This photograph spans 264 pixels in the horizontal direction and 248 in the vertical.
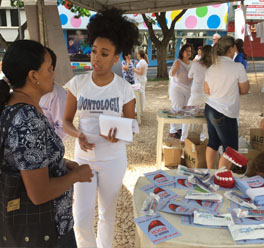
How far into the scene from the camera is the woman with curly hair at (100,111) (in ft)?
6.25

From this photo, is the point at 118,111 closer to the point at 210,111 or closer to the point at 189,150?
the point at 210,111

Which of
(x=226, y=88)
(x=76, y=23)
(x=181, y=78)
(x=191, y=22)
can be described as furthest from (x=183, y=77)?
(x=191, y=22)

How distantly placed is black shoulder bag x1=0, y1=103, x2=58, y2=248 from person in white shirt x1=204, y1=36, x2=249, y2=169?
219cm

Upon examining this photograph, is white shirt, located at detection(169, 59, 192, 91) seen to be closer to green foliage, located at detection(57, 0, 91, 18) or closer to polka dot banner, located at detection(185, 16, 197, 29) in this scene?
green foliage, located at detection(57, 0, 91, 18)

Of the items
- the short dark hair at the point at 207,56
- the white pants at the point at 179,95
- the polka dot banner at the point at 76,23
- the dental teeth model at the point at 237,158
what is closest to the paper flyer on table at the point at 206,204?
the dental teeth model at the point at 237,158

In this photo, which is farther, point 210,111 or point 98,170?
point 210,111

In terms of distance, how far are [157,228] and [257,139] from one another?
278 cm

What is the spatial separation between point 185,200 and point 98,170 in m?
0.62

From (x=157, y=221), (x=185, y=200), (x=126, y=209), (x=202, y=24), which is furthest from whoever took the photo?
(x=202, y=24)

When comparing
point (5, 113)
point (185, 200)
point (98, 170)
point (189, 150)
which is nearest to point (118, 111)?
point (98, 170)

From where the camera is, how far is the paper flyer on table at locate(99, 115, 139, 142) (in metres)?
1.77

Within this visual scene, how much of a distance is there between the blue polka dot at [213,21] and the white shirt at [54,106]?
1952 cm

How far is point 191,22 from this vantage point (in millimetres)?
19641

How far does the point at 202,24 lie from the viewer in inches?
774
